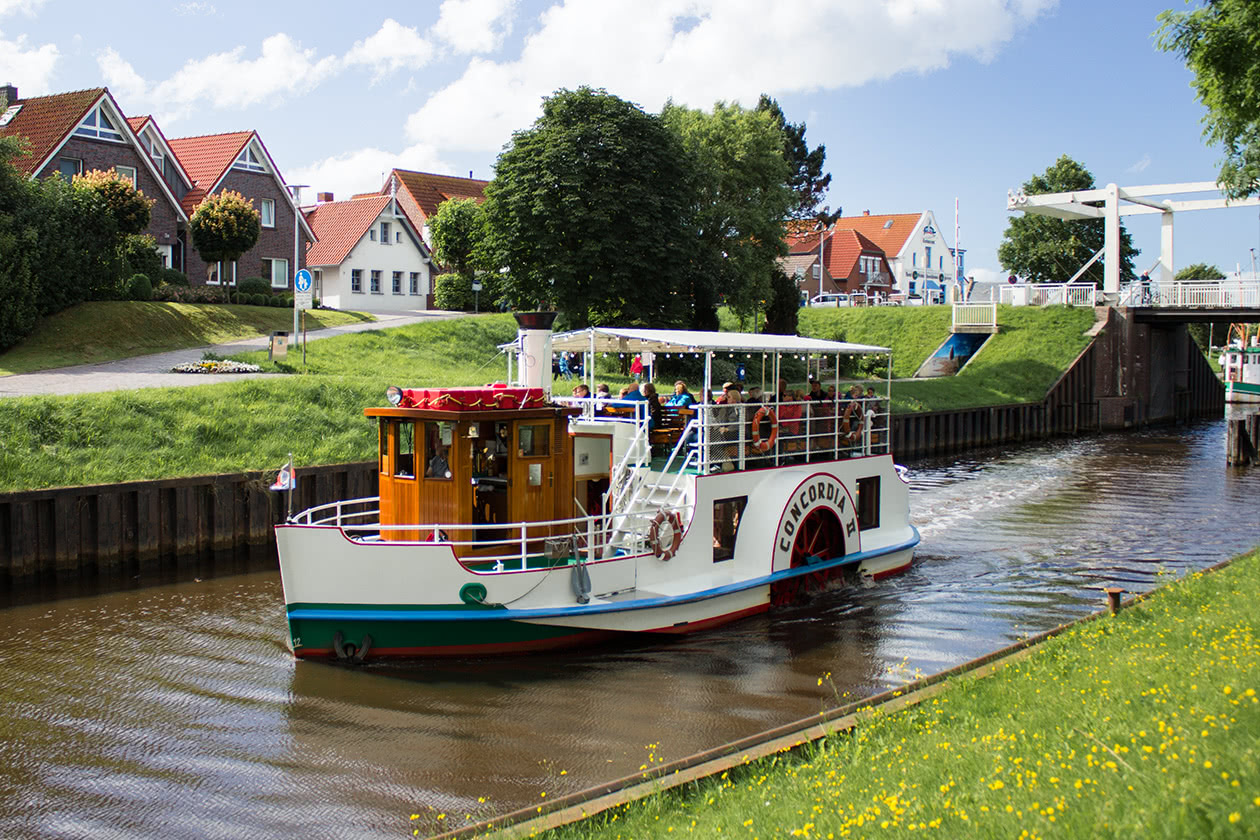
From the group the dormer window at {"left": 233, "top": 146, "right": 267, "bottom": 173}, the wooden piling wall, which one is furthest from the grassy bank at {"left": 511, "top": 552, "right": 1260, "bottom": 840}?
the dormer window at {"left": 233, "top": 146, "right": 267, "bottom": 173}

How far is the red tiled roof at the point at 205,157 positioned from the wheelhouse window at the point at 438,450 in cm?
3850

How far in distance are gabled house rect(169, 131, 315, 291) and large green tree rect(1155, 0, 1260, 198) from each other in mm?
39640

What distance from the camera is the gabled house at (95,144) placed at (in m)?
40.9

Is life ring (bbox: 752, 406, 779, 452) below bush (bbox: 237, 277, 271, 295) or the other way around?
below

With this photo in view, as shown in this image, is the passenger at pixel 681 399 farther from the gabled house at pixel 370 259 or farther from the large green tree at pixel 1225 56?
the gabled house at pixel 370 259

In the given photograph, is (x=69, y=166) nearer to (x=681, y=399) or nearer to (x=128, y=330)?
(x=128, y=330)

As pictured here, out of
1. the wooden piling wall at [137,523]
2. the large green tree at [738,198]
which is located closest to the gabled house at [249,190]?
the large green tree at [738,198]

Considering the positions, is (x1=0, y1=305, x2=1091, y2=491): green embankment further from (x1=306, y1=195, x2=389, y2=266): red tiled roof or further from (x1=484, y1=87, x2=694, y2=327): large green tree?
(x1=306, y1=195, x2=389, y2=266): red tiled roof

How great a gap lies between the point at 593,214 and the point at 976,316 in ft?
86.2

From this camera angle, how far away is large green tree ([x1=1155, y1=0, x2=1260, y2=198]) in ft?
49.5

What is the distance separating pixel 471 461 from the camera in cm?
1409

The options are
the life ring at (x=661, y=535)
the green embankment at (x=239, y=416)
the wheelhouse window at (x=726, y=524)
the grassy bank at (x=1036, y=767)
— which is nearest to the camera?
the grassy bank at (x=1036, y=767)

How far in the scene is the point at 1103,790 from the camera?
20.2 ft

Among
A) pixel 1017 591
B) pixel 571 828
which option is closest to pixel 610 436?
pixel 1017 591
